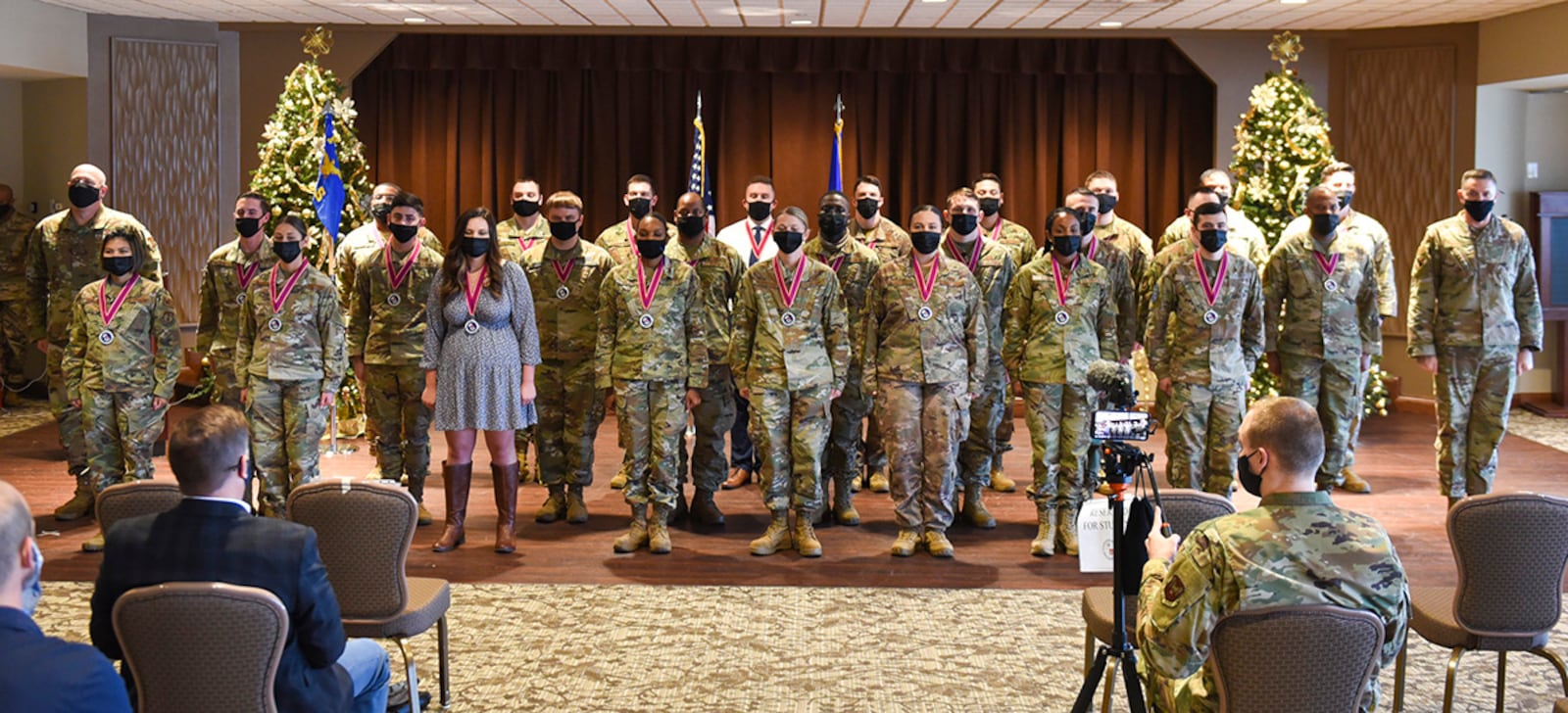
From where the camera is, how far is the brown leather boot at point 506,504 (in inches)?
279

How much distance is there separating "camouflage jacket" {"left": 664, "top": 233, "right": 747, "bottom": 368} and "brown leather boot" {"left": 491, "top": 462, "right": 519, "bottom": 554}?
107 cm

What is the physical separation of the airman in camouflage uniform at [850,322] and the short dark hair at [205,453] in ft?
13.2

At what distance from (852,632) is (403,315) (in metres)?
3.02

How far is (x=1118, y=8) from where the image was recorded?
10656 millimetres

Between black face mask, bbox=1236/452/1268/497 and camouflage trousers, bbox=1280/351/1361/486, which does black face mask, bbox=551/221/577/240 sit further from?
black face mask, bbox=1236/452/1268/497

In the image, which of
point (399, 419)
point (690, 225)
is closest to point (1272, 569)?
point (690, 225)

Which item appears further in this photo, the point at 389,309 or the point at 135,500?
the point at 389,309

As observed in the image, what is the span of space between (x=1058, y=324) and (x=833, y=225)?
120 centimetres

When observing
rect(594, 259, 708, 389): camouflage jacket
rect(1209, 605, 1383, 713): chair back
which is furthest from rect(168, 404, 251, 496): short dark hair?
rect(594, 259, 708, 389): camouflage jacket

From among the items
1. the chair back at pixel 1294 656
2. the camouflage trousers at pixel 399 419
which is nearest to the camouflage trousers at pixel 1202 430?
the camouflage trousers at pixel 399 419

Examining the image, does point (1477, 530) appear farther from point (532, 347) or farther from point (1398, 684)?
point (532, 347)

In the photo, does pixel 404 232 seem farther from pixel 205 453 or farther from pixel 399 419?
pixel 205 453

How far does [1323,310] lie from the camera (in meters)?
7.87

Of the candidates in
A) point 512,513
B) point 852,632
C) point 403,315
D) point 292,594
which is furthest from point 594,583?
Result: point 292,594
